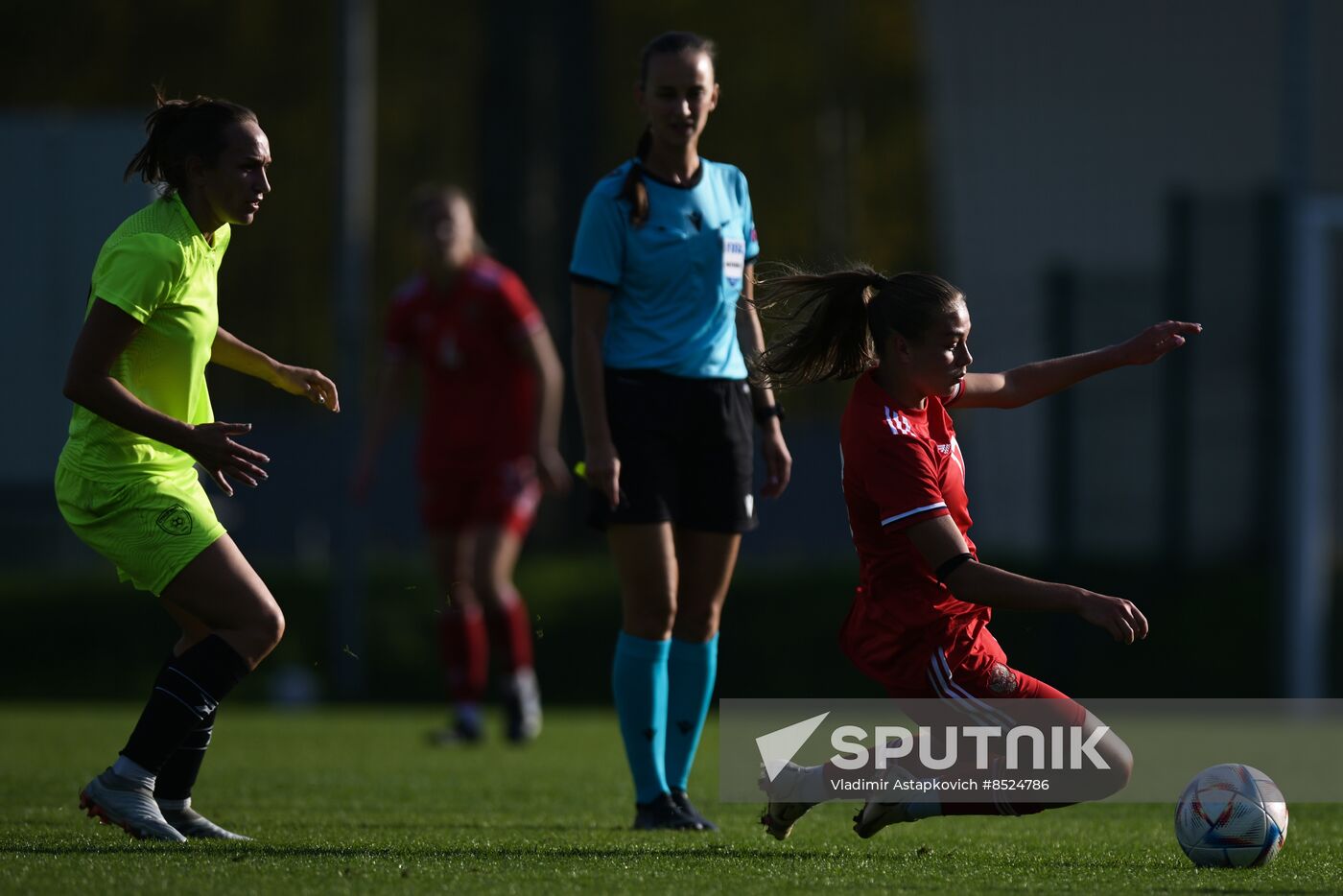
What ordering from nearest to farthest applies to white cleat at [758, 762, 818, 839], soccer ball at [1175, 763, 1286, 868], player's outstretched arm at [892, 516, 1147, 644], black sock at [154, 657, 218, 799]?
player's outstretched arm at [892, 516, 1147, 644] → soccer ball at [1175, 763, 1286, 868] → white cleat at [758, 762, 818, 839] → black sock at [154, 657, 218, 799]

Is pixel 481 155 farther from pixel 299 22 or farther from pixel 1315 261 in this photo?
pixel 299 22

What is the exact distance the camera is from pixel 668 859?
15.3 feet

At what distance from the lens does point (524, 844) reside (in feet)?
16.5

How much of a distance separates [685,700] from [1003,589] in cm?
161

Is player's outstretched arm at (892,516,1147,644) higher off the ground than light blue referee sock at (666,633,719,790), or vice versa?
player's outstretched arm at (892,516,1147,644)

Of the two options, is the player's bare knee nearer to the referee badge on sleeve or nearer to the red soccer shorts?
the referee badge on sleeve

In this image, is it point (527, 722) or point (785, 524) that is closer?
point (527, 722)

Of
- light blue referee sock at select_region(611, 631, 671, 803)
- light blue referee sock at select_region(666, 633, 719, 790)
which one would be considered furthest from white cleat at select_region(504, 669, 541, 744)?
light blue referee sock at select_region(611, 631, 671, 803)

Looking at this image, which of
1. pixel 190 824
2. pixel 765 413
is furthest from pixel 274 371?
pixel 765 413

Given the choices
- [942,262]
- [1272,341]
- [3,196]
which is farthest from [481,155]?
[942,262]

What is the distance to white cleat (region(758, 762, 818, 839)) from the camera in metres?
4.93

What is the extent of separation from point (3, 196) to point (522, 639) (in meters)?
6.74

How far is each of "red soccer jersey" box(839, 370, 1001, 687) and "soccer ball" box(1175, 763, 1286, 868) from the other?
65 centimetres

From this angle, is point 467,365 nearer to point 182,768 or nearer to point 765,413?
point 765,413
